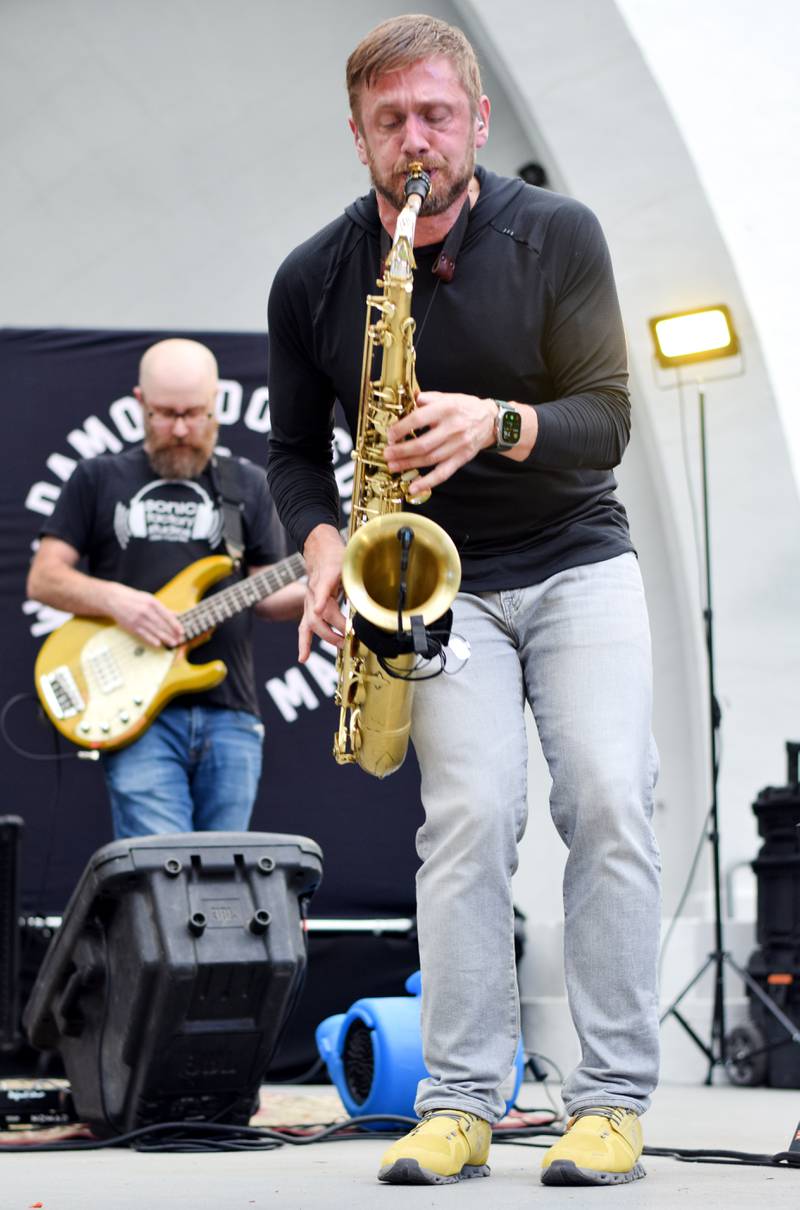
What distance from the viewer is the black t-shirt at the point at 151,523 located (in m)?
4.71

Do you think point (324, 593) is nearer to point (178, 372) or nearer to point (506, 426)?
point (506, 426)

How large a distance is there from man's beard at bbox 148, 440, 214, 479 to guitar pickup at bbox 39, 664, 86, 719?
2.07 ft

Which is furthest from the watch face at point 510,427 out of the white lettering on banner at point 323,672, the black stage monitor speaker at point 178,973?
the white lettering on banner at point 323,672

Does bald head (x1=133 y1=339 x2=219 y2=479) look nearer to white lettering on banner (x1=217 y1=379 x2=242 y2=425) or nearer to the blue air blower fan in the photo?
white lettering on banner (x1=217 y1=379 x2=242 y2=425)

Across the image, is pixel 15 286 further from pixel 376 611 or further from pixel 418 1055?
pixel 376 611

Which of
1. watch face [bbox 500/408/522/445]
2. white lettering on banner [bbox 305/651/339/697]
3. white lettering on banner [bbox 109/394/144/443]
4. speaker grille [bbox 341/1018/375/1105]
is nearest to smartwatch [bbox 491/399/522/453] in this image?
watch face [bbox 500/408/522/445]

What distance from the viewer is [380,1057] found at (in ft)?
11.7

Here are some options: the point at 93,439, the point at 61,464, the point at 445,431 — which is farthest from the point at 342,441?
the point at 445,431

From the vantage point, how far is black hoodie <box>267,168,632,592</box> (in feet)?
8.39

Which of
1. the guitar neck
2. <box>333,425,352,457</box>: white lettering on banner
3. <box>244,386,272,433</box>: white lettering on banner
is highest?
<box>244,386,272,433</box>: white lettering on banner

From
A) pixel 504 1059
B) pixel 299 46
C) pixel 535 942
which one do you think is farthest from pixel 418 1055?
pixel 299 46

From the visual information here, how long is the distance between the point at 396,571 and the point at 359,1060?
65.6 inches

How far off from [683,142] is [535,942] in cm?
278

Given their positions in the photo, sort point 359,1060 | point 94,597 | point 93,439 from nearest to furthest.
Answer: point 359,1060
point 94,597
point 93,439
